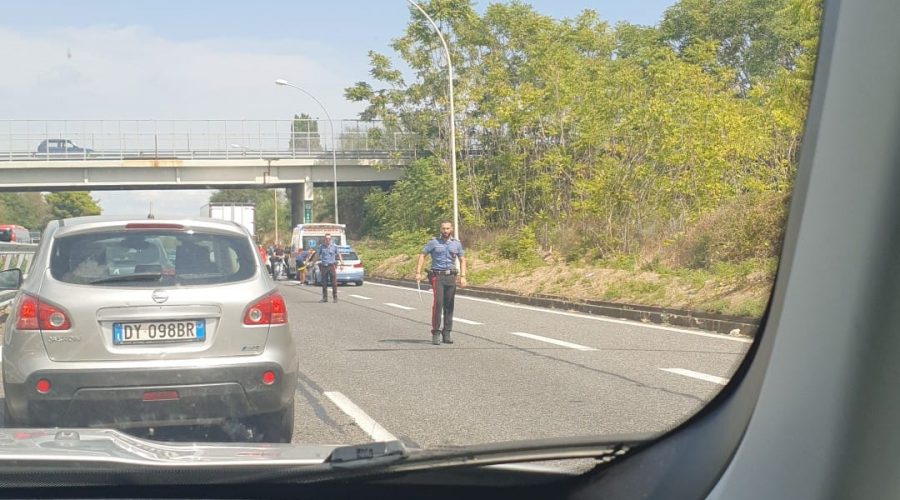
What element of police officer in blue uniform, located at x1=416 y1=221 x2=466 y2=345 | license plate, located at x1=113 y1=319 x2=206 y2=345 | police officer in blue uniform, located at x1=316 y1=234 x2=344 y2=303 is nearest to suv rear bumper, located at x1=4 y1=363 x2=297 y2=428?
license plate, located at x1=113 y1=319 x2=206 y2=345

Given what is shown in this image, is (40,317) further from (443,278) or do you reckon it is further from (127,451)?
(443,278)

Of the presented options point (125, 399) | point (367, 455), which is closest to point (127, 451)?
point (367, 455)

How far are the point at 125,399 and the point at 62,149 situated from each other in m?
4.19

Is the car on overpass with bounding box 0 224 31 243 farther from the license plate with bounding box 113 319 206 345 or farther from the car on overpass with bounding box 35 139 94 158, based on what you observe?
the license plate with bounding box 113 319 206 345

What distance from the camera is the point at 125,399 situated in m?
5.36

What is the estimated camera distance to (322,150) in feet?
76.7

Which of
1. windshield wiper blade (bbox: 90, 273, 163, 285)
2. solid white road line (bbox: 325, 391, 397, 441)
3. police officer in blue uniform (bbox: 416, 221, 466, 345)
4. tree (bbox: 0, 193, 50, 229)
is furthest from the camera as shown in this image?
police officer in blue uniform (bbox: 416, 221, 466, 345)

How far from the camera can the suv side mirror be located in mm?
5685

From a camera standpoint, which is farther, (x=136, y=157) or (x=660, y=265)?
(x=660, y=265)

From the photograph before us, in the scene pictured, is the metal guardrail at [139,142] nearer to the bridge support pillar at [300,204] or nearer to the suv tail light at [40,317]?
the suv tail light at [40,317]

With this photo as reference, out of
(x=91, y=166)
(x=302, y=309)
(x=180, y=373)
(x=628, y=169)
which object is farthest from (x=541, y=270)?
(x=180, y=373)

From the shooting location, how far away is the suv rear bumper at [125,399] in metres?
5.36


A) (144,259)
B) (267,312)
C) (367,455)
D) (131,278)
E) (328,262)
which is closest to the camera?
(367,455)

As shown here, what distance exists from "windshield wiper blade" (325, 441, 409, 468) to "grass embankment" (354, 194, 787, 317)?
1017 millimetres
